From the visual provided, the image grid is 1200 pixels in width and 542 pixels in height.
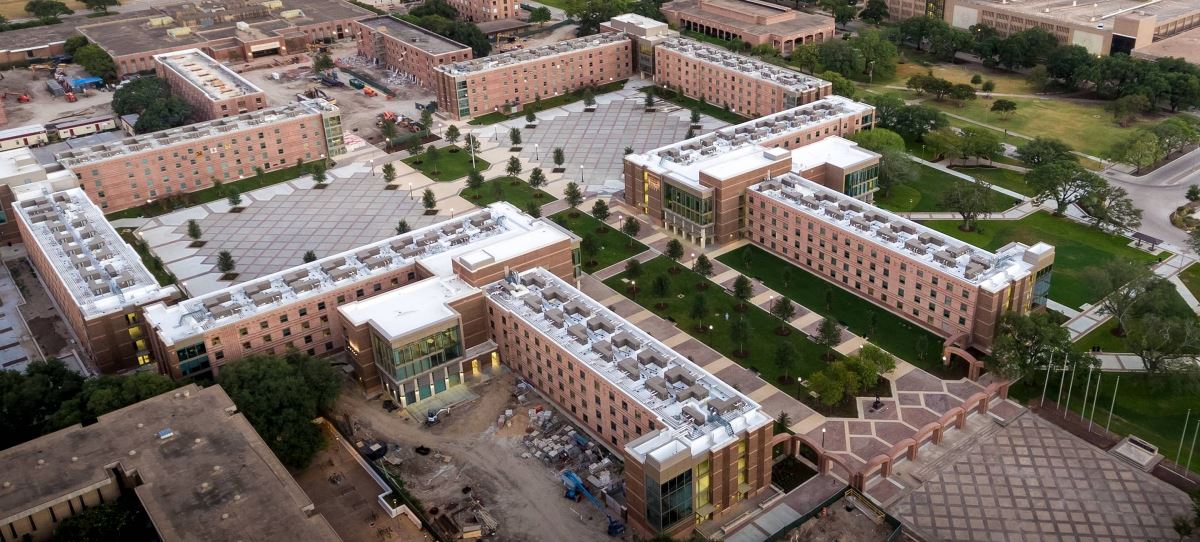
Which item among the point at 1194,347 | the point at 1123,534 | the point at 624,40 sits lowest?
the point at 1123,534

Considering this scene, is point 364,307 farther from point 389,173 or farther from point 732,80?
point 732,80

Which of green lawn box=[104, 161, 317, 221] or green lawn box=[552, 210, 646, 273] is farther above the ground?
green lawn box=[104, 161, 317, 221]

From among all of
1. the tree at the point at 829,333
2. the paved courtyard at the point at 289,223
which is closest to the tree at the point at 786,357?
the tree at the point at 829,333

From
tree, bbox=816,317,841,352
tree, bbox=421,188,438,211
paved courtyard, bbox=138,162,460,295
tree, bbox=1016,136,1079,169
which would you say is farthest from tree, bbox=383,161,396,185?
tree, bbox=1016,136,1079,169

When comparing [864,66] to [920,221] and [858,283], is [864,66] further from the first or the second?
[858,283]

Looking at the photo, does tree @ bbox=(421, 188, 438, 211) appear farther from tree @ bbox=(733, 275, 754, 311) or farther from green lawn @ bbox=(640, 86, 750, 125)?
green lawn @ bbox=(640, 86, 750, 125)

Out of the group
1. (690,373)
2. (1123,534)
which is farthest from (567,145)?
(1123,534)

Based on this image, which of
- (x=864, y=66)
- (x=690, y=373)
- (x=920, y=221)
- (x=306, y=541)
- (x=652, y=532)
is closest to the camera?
(x=306, y=541)
